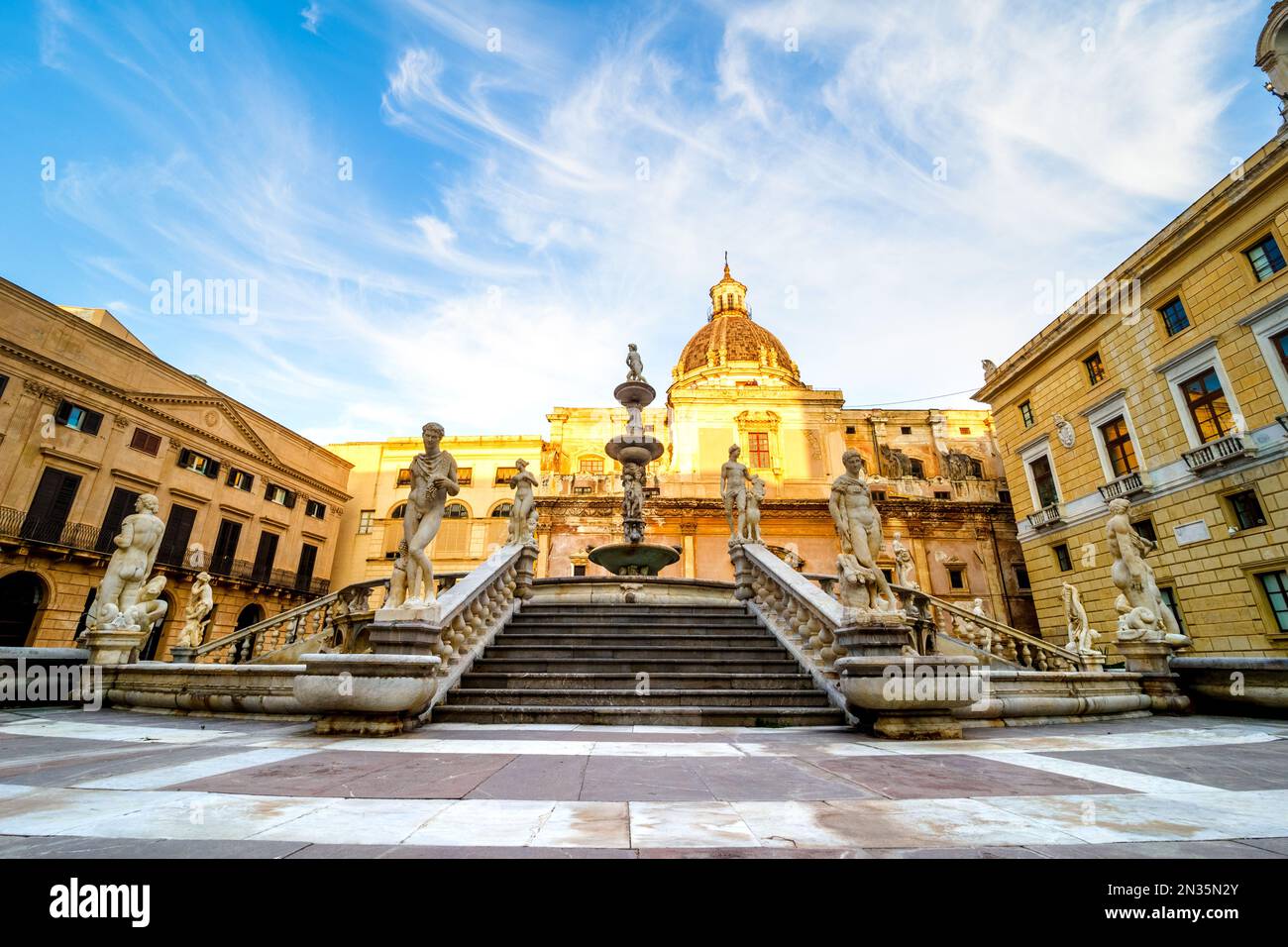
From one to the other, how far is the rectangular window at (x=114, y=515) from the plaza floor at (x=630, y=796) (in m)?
24.0

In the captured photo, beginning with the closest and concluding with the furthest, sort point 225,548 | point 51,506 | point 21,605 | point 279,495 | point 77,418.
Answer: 1. point 21,605
2. point 51,506
3. point 77,418
4. point 225,548
5. point 279,495

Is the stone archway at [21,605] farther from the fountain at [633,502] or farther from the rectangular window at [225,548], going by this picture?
the fountain at [633,502]

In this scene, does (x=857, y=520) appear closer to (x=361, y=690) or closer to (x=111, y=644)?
(x=361, y=690)

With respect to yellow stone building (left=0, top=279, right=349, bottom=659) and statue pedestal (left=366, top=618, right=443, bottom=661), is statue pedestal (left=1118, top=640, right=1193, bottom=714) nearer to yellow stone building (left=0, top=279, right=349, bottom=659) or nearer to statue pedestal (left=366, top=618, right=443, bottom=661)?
statue pedestal (left=366, top=618, right=443, bottom=661)

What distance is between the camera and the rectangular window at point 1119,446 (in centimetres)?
1925

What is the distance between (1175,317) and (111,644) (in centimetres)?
2753

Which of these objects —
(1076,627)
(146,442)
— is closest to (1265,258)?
(1076,627)

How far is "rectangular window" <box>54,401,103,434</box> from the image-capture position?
75.4 ft

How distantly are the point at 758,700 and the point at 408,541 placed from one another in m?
4.53

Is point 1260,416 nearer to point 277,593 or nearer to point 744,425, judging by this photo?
point 744,425

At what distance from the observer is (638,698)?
660cm

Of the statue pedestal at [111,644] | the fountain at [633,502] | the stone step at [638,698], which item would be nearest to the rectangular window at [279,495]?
the fountain at [633,502]
